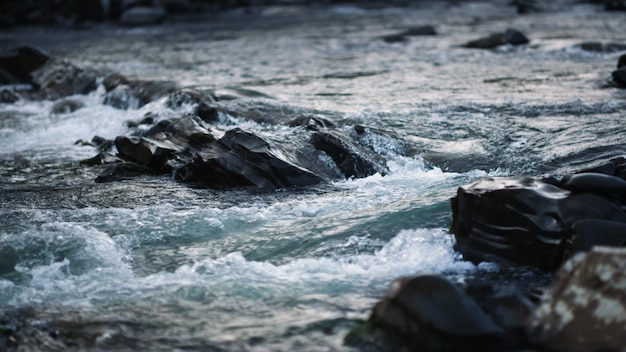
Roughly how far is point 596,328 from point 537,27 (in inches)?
802

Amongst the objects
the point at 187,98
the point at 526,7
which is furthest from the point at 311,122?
the point at 526,7

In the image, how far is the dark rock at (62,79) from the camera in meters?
15.6

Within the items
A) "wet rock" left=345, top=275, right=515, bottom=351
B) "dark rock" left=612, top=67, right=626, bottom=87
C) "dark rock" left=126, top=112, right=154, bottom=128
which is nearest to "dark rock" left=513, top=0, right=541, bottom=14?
"dark rock" left=612, top=67, right=626, bottom=87

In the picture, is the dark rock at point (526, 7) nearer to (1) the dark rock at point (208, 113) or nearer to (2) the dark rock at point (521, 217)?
(1) the dark rock at point (208, 113)

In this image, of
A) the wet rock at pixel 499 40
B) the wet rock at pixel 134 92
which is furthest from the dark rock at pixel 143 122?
the wet rock at pixel 499 40

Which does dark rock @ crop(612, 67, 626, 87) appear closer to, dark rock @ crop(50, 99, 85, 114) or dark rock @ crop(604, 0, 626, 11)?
dark rock @ crop(50, 99, 85, 114)

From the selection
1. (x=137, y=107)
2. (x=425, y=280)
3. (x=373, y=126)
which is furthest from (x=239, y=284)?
(x=137, y=107)

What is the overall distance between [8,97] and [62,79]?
145 cm

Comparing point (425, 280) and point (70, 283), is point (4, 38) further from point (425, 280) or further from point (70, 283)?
point (425, 280)

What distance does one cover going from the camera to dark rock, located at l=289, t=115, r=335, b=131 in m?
9.48

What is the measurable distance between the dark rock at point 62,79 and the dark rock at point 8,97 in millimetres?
615

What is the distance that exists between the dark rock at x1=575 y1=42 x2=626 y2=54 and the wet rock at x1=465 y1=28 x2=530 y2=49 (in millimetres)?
1818

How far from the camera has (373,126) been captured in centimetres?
1020

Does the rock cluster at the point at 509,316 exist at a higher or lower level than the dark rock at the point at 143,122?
higher
